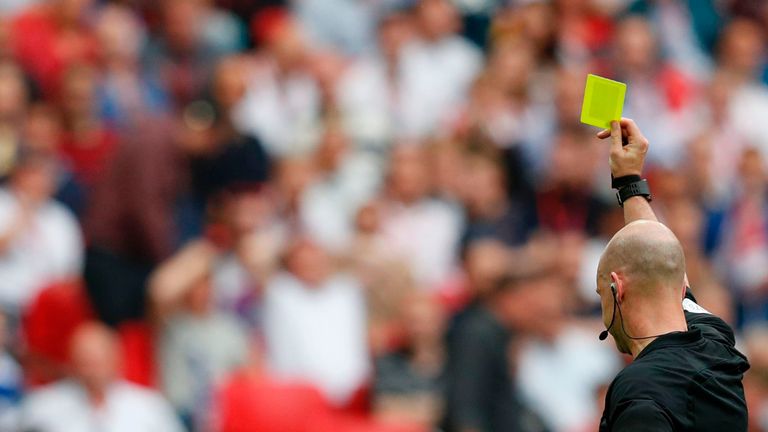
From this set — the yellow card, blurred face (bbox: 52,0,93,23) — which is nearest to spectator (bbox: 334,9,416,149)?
blurred face (bbox: 52,0,93,23)

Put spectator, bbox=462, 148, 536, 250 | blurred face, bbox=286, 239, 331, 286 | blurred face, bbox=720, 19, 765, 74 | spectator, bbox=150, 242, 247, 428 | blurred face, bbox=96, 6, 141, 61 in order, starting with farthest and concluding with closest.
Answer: blurred face, bbox=720, 19, 765, 74
blurred face, bbox=96, 6, 141, 61
spectator, bbox=462, 148, 536, 250
blurred face, bbox=286, 239, 331, 286
spectator, bbox=150, 242, 247, 428

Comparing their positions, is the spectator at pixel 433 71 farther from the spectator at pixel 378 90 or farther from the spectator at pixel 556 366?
the spectator at pixel 556 366

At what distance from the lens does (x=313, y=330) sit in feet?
27.6

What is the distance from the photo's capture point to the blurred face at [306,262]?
27.7ft

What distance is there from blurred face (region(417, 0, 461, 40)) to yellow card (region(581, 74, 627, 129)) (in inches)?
287

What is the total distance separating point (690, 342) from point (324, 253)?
16.4 feet

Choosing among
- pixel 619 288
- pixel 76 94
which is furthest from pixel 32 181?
pixel 619 288

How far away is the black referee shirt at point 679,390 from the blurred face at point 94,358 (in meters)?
4.29

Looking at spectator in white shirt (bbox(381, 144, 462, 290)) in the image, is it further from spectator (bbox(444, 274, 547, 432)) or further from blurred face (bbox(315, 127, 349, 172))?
spectator (bbox(444, 274, 547, 432))

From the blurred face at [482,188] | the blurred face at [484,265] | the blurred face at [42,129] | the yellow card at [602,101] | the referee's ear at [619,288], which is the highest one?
the yellow card at [602,101]

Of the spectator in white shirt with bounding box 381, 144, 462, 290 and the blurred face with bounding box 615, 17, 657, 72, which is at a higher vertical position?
the blurred face with bounding box 615, 17, 657, 72

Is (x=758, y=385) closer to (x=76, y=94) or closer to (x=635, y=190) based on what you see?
(x=635, y=190)

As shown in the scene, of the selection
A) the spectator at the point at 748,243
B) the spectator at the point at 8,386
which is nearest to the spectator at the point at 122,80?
the spectator at the point at 8,386

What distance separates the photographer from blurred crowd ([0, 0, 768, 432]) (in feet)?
26.7
